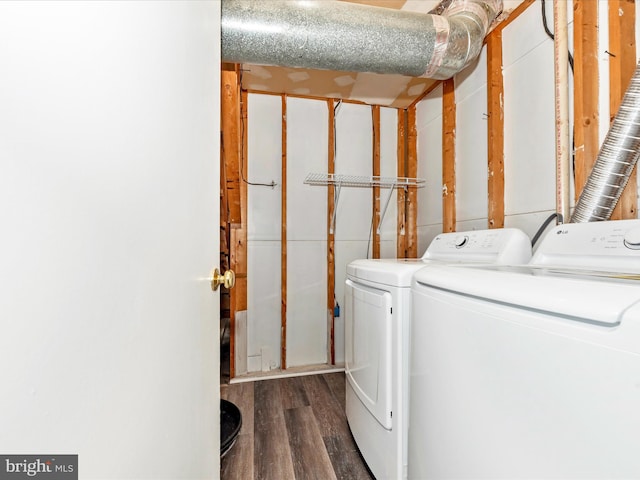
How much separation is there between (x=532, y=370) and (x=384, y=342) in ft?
2.20

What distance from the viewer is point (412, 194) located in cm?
273

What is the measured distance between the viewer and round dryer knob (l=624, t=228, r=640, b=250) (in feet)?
2.96

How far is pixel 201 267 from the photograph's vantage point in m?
0.80

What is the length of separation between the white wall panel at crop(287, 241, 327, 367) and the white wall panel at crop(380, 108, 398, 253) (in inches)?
24.0

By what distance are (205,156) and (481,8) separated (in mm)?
1814

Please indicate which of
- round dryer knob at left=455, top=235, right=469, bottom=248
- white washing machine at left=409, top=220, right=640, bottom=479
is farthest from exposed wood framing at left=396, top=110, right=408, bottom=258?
white washing machine at left=409, top=220, right=640, bottom=479

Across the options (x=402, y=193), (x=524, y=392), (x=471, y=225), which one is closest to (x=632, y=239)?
(x=524, y=392)

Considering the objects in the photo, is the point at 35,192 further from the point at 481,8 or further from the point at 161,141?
the point at 481,8

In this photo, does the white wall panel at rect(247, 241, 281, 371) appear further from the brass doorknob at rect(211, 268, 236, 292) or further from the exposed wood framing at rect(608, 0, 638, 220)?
the exposed wood framing at rect(608, 0, 638, 220)

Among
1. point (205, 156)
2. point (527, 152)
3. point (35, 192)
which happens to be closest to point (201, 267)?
point (205, 156)

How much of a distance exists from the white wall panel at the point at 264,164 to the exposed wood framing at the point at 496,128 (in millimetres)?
1624

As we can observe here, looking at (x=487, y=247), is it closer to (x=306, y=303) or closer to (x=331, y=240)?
(x=331, y=240)

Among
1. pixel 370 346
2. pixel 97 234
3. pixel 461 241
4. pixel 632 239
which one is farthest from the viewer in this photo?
pixel 461 241

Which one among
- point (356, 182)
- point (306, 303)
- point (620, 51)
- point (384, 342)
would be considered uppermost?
point (620, 51)
